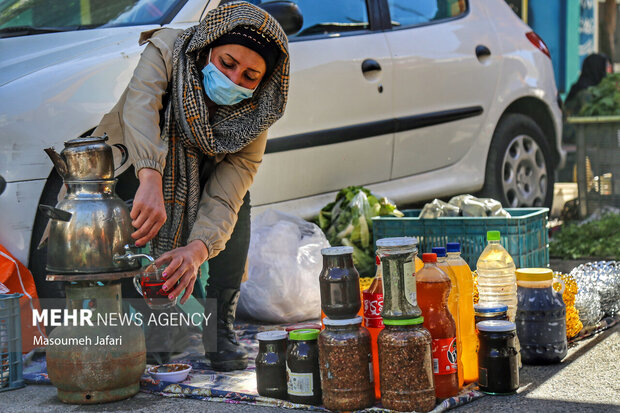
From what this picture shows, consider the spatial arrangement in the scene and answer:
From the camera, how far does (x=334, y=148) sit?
16.8 ft

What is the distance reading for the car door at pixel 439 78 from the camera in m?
5.52

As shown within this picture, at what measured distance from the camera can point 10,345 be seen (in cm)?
340

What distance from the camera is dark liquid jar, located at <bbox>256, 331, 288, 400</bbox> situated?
10.4ft

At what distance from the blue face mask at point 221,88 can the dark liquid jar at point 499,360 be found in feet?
4.29

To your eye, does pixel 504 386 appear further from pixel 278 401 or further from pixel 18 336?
pixel 18 336

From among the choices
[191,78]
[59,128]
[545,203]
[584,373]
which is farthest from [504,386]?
[545,203]

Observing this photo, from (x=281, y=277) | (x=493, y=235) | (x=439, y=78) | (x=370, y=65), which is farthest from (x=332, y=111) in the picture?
(x=493, y=235)

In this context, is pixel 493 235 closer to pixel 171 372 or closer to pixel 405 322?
pixel 405 322

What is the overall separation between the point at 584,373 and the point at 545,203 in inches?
127

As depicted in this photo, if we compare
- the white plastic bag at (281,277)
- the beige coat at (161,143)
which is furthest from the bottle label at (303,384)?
the white plastic bag at (281,277)

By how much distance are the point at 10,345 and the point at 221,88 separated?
134 centimetres

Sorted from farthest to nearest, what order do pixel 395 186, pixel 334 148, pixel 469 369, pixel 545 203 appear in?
pixel 545 203 < pixel 395 186 < pixel 334 148 < pixel 469 369

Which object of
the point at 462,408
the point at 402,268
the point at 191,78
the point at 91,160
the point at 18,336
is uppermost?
the point at 191,78

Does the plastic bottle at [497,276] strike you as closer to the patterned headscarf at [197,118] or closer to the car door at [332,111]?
the patterned headscarf at [197,118]
